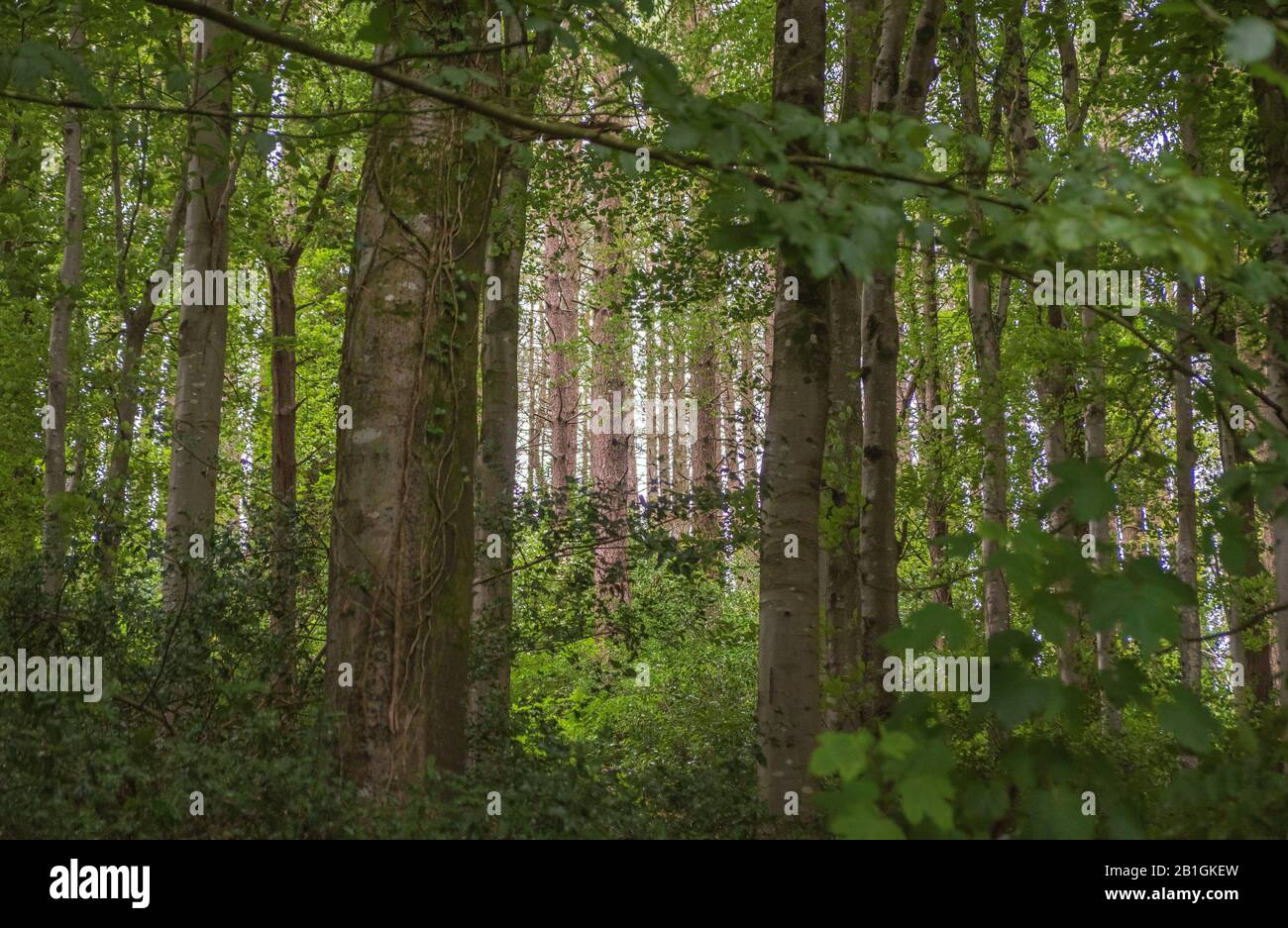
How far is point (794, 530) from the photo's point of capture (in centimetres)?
705

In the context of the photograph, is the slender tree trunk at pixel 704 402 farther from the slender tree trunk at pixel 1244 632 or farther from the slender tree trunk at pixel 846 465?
the slender tree trunk at pixel 846 465

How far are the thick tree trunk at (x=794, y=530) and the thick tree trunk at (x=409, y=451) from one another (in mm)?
2064

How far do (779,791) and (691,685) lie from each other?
1045 cm

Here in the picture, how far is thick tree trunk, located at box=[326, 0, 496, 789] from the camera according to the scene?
568 centimetres

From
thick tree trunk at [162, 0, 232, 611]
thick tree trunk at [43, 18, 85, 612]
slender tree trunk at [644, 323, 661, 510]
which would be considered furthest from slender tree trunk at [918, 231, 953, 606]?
thick tree trunk at [43, 18, 85, 612]

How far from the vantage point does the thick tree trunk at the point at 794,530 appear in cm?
693

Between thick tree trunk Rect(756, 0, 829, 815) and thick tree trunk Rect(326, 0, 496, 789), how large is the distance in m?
2.06
